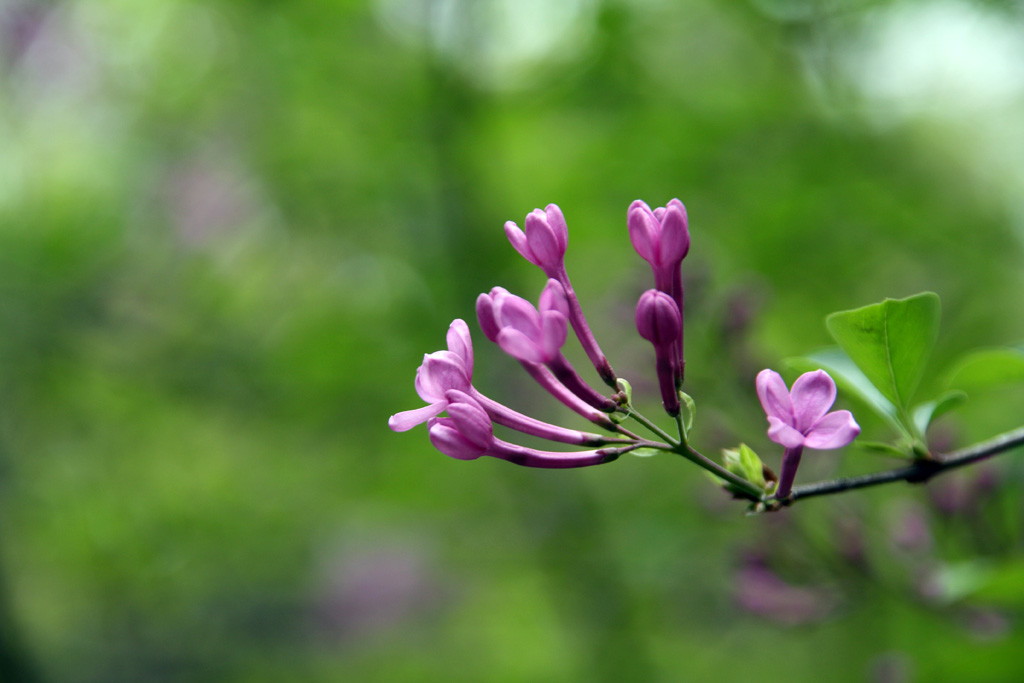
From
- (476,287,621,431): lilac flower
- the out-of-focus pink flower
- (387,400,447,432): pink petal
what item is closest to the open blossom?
(476,287,621,431): lilac flower

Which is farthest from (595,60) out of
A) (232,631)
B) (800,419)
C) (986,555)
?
(232,631)

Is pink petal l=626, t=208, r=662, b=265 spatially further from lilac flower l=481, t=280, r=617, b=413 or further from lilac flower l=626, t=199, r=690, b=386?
lilac flower l=481, t=280, r=617, b=413

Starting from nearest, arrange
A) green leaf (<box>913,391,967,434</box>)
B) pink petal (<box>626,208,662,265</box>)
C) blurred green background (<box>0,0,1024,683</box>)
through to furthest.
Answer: pink petal (<box>626,208,662,265</box>)
green leaf (<box>913,391,967,434</box>)
blurred green background (<box>0,0,1024,683</box>)

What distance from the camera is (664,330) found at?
3.61ft

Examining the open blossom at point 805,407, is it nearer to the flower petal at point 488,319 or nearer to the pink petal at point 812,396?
the pink petal at point 812,396

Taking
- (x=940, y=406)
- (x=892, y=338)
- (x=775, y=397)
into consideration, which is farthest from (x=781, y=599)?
(x=775, y=397)

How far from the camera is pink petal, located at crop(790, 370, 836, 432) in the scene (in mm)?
995

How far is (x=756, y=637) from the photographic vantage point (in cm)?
573

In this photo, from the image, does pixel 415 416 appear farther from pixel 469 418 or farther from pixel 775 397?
pixel 775 397

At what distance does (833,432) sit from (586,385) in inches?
12.5

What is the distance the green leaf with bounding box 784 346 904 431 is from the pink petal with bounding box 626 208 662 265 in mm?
340

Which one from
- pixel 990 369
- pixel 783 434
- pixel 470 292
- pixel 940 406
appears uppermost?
pixel 470 292

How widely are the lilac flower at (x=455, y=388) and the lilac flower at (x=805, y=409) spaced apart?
0.23 m

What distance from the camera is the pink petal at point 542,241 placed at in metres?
1.20
